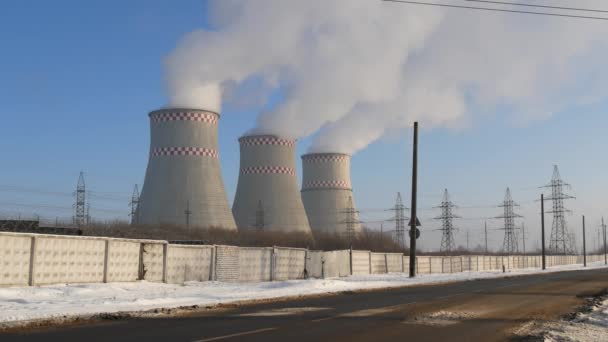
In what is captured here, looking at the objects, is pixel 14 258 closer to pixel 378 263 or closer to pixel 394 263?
pixel 378 263

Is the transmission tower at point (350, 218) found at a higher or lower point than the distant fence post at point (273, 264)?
higher

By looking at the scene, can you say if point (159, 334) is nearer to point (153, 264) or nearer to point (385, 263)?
point (153, 264)

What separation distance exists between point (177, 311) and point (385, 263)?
78.0 ft

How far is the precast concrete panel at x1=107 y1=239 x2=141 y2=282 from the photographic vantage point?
712 inches

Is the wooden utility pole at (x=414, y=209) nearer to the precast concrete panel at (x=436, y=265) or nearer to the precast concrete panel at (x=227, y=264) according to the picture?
the precast concrete panel at (x=227, y=264)

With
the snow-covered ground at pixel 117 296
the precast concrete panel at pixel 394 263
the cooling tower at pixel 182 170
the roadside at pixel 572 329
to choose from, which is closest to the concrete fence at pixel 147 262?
the snow-covered ground at pixel 117 296

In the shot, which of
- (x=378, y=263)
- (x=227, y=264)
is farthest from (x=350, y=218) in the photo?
(x=227, y=264)

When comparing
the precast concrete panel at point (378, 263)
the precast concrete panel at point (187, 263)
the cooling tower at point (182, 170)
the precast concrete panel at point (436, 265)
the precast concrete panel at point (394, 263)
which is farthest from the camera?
the precast concrete panel at point (436, 265)

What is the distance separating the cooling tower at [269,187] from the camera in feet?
152

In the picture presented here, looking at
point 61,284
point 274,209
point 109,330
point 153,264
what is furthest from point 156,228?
point 109,330

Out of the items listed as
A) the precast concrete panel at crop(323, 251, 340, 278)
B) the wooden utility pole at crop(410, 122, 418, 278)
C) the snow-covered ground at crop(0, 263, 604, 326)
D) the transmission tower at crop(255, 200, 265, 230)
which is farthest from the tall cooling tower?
the snow-covered ground at crop(0, 263, 604, 326)

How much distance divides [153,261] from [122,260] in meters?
1.15

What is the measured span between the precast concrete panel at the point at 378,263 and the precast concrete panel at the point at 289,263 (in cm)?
783

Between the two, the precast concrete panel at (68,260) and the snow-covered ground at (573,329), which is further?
the precast concrete panel at (68,260)
